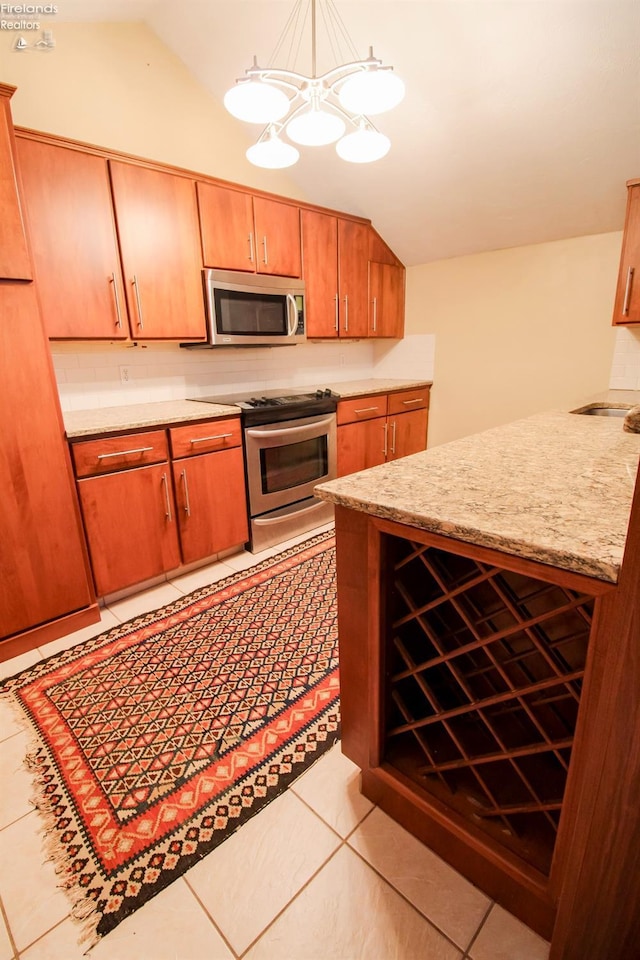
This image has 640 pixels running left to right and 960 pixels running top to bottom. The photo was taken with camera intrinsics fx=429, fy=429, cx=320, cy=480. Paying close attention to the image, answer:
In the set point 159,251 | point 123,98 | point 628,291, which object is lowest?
point 628,291

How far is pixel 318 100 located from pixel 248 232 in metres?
1.19

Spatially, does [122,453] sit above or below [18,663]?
above

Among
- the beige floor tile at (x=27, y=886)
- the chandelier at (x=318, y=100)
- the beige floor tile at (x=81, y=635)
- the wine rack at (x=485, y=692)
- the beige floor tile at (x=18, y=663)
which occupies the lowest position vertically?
the beige floor tile at (x=27, y=886)

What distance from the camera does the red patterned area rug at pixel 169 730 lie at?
1.12 metres

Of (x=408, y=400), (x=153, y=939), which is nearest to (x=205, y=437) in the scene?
(x=153, y=939)

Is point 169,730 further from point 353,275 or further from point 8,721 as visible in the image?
point 353,275

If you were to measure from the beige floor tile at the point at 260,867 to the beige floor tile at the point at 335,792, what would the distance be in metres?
0.03

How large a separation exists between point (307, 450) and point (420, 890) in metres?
2.26

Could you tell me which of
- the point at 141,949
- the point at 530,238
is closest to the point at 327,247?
the point at 530,238

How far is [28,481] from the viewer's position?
1.78 meters

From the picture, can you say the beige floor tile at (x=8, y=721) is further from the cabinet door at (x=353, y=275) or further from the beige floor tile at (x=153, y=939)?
the cabinet door at (x=353, y=275)

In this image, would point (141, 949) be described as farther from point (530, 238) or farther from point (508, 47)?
point (530, 238)

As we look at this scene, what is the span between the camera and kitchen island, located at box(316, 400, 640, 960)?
0.66 m

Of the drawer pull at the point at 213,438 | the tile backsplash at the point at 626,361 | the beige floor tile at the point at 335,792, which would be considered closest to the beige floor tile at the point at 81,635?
the drawer pull at the point at 213,438
